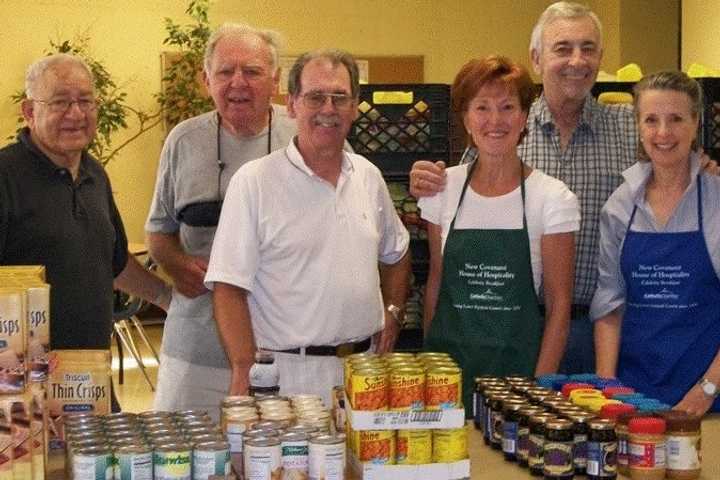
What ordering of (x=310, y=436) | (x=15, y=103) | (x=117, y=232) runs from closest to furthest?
(x=310, y=436), (x=117, y=232), (x=15, y=103)

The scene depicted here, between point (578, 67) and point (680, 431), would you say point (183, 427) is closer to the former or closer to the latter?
point (680, 431)

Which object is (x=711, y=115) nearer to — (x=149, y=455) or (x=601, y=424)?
(x=601, y=424)

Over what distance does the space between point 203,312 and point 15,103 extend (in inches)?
283

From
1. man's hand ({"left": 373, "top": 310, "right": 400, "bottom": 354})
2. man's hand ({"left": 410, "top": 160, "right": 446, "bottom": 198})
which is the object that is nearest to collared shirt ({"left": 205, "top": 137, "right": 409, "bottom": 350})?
man's hand ({"left": 373, "top": 310, "right": 400, "bottom": 354})

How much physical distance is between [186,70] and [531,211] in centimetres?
755

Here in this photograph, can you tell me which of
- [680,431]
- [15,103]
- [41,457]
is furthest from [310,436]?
[15,103]

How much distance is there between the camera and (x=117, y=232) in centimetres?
398

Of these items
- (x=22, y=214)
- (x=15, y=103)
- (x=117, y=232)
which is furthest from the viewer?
(x=15, y=103)

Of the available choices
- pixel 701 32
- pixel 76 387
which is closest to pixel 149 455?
pixel 76 387

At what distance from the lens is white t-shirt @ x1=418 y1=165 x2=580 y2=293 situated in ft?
10.4

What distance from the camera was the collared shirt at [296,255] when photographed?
310 cm

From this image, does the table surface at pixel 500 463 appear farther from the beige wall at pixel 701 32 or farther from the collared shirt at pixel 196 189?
the beige wall at pixel 701 32

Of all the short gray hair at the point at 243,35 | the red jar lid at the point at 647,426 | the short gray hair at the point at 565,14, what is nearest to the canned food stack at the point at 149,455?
the red jar lid at the point at 647,426

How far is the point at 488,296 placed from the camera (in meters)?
3.22
